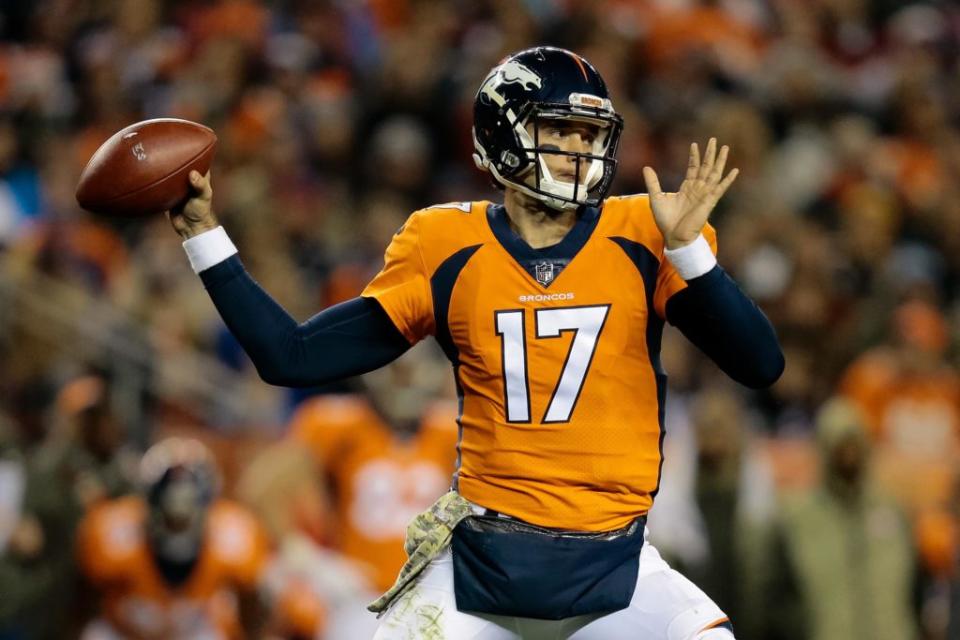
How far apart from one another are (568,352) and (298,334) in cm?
60

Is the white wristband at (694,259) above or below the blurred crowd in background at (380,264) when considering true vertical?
above

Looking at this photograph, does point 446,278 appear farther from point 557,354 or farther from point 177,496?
point 177,496

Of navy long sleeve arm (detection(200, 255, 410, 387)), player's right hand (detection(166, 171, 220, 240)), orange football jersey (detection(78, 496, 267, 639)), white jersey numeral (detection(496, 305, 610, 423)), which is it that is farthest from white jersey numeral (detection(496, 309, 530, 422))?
orange football jersey (detection(78, 496, 267, 639))

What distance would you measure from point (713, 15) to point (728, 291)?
7.63 metres

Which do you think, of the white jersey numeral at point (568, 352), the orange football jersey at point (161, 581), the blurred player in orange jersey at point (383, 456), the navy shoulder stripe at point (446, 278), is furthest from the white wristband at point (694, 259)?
the blurred player in orange jersey at point (383, 456)

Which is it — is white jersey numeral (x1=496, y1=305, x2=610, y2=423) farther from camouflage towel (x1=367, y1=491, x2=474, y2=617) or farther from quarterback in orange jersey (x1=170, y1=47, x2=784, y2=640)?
camouflage towel (x1=367, y1=491, x2=474, y2=617)

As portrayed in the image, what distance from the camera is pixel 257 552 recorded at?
6977 mm

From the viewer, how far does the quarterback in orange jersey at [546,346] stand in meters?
3.49

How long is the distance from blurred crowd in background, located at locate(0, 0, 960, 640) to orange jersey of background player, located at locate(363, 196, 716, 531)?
10.9ft

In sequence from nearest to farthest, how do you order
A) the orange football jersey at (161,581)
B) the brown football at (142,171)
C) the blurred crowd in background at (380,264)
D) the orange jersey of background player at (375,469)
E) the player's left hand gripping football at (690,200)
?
1. the player's left hand gripping football at (690,200)
2. the brown football at (142,171)
3. the orange football jersey at (161,581)
4. the blurred crowd in background at (380,264)
5. the orange jersey of background player at (375,469)

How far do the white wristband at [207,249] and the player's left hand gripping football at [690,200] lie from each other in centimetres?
94

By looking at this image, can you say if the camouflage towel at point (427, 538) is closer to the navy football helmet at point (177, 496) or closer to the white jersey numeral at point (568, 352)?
the white jersey numeral at point (568, 352)

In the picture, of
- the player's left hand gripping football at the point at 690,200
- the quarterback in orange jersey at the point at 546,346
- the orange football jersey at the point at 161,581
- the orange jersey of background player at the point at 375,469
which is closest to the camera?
the player's left hand gripping football at the point at 690,200

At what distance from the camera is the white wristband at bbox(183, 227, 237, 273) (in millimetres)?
3635
